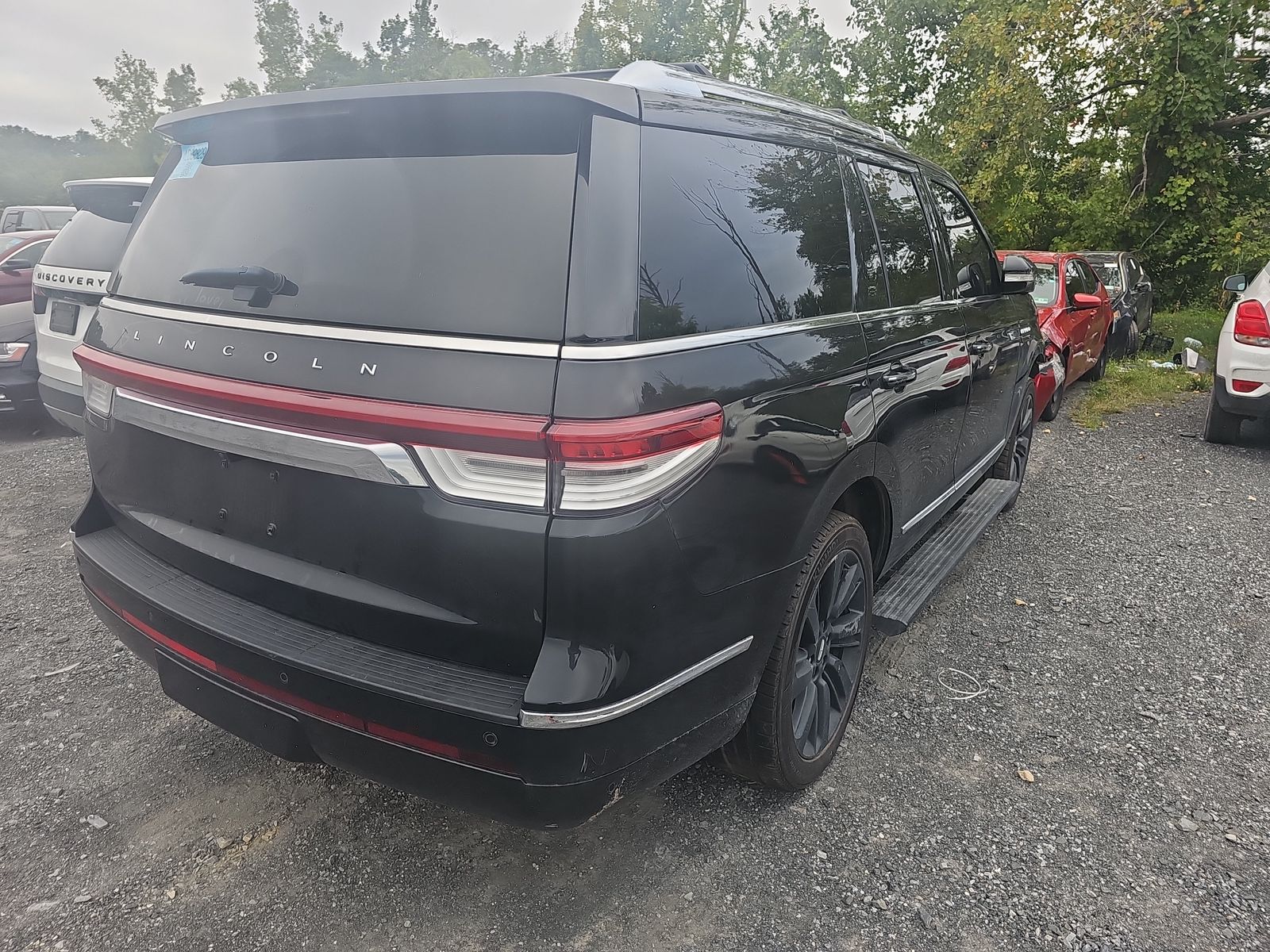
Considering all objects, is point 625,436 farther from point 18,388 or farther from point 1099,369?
point 1099,369

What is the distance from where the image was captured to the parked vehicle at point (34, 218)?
1594cm

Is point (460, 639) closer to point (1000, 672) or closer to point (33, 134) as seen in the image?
point (1000, 672)

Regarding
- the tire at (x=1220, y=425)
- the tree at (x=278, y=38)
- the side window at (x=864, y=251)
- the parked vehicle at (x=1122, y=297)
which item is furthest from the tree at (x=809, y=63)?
the tree at (x=278, y=38)

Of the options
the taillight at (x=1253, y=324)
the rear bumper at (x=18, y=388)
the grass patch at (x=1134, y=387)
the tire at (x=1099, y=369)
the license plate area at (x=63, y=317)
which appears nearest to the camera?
the license plate area at (x=63, y=317)

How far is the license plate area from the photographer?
5379mm

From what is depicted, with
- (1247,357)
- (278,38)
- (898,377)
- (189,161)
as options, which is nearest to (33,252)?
(189,161)

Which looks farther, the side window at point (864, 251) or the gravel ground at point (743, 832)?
the side window at point (864, 251)

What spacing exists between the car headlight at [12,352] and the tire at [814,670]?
6810 millimetres

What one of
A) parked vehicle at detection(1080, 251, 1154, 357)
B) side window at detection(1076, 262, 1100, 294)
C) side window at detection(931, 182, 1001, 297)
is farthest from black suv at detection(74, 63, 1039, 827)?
parked vehicle at detection(1080, 251, 1154, 357)

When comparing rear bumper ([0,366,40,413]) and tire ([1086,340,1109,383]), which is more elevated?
tire ([1086,340,1109,383])

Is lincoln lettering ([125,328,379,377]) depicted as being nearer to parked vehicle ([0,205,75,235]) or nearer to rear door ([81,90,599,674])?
rear door ([81,90,599,674])

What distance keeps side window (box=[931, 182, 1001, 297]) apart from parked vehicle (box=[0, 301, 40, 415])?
6.66 m

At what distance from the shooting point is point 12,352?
6621mm

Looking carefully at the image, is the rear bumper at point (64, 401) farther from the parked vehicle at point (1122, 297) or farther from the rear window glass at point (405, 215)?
the parked vehicle at point (1122, 297)
